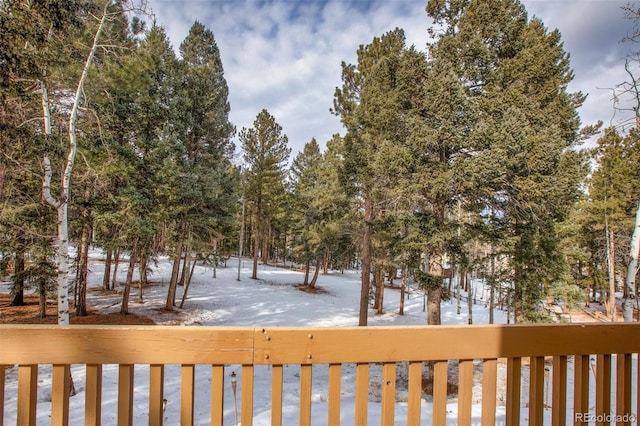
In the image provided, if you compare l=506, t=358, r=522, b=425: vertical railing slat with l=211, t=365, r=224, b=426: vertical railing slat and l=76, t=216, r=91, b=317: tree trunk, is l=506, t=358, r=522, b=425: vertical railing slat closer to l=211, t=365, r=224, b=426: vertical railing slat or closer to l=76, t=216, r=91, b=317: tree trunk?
l=211, t=365, r=224, b=426: vertical railing slat

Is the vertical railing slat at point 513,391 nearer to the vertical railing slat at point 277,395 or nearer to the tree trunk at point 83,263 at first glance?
the vertical railing slat at point 277,395

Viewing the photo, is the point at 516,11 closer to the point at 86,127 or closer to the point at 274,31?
the point at 274,31

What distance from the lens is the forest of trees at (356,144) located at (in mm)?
6066

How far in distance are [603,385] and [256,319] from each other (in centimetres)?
1257

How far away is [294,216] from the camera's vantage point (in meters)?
22.9

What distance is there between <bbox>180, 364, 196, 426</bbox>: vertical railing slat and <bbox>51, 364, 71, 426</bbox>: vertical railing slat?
1.26 feet

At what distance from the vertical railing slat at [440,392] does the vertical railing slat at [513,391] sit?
0.27m

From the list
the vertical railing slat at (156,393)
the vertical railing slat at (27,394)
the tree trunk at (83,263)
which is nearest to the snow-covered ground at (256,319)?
the tree trunk at (83,263)

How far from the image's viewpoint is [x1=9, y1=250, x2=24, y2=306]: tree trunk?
27.1 ft

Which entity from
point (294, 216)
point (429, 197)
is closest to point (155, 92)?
point (429, 197)

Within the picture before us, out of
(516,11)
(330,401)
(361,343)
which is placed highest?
(516,11)

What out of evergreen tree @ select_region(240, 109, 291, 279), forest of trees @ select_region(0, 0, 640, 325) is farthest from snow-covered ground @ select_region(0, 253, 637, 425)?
evergreen tree @ select_region(240, 109, 291, 279)

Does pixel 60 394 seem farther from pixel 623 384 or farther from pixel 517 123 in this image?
pixel 517 123

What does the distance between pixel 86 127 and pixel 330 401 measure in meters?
8.62
